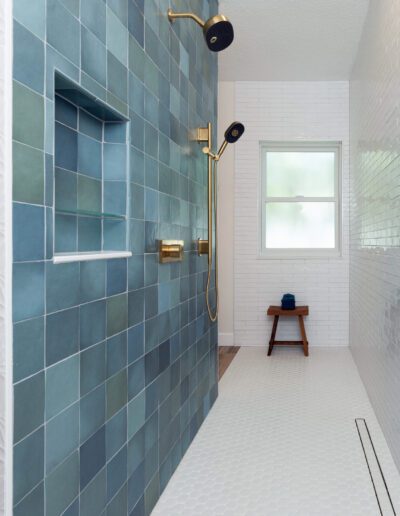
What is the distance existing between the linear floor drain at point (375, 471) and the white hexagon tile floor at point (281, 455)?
3 centimetres

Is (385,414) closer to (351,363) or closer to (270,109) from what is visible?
(351,363)

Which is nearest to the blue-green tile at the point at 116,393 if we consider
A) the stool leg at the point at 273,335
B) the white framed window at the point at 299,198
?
the stool leg at the point at 273,335

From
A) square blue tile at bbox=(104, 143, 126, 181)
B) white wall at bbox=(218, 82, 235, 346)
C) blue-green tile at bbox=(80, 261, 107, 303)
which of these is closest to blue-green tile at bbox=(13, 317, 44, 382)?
blue-green tile at bbox=(80, 261, 107, 303)

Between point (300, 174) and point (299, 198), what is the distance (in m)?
0.26

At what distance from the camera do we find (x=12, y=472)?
3.28 feet

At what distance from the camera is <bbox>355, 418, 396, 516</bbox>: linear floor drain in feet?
6.54

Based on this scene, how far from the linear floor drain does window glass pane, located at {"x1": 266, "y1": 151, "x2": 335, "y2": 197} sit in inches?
114

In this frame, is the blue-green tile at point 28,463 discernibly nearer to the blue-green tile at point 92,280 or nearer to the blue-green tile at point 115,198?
the blue-green tile at point 92,280

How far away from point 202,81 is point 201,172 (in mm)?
508

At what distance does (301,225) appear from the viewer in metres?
5.39

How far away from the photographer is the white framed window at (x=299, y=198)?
5355 mm

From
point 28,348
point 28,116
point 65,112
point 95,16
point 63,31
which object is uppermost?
point 95,16

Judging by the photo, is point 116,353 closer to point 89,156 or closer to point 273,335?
point 89,156

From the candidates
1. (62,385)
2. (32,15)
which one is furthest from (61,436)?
(32,15)
